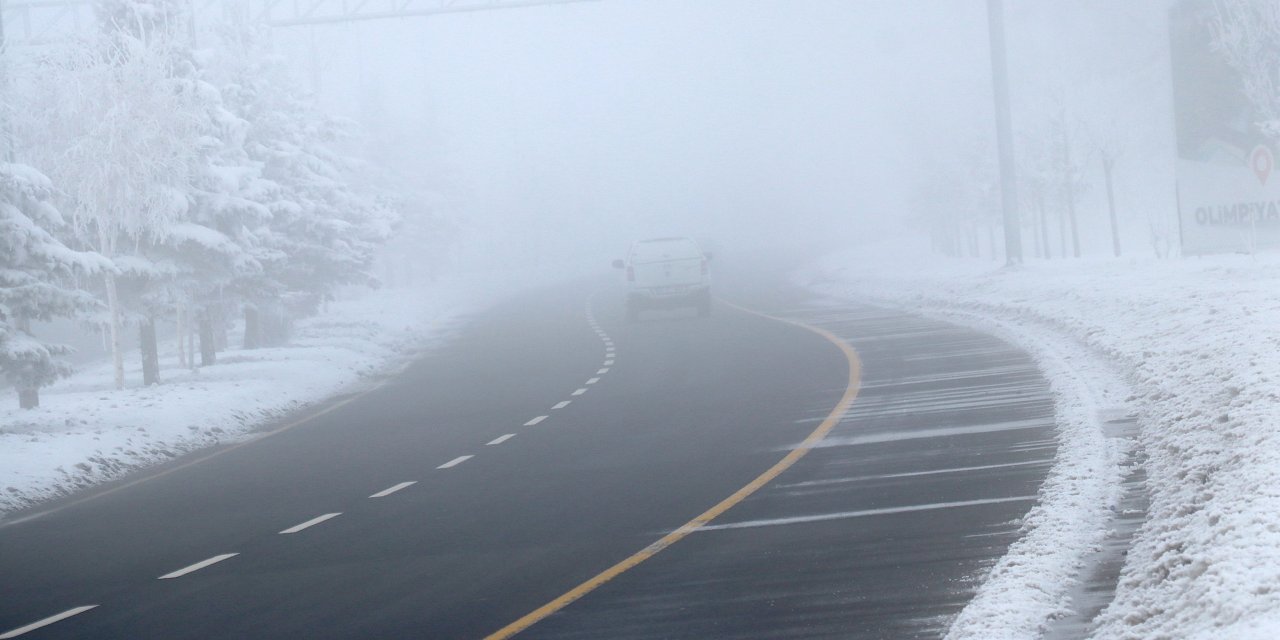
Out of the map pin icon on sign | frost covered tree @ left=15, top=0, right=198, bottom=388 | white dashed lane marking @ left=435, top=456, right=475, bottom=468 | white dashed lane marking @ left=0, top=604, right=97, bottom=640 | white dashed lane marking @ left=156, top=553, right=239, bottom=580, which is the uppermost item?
frost covered tree @ left=15, top=0, right=198, bottom=388

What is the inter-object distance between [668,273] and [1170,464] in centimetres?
2665

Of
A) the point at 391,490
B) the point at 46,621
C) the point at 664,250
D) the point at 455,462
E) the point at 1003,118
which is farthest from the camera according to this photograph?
the point at 664,250

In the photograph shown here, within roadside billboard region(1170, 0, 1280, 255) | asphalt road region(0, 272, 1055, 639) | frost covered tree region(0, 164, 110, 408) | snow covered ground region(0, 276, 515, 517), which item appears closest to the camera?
asphalt road region(0, 272, 1055, 639)

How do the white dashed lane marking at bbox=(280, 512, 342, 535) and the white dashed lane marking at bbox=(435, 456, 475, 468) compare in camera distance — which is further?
the white dashed lane marking at bbox=(435, 456, 475, 468)

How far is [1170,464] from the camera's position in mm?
10258

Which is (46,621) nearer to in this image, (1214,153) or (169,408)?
(169,408)

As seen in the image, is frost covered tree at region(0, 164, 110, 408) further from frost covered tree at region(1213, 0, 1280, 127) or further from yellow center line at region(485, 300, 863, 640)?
frost covered tree at region(1213, 0, 1280, 127)

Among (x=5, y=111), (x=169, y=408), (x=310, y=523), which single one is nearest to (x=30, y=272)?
(x=169, y=408)

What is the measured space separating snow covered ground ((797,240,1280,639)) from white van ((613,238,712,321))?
12862mm

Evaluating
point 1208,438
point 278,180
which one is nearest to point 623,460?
point 1208,438

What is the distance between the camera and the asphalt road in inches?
320

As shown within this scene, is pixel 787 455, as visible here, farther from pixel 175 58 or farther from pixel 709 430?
pixel 175 58

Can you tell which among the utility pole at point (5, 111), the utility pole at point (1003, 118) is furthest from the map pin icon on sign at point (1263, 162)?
the utility pole at point (5, 111)

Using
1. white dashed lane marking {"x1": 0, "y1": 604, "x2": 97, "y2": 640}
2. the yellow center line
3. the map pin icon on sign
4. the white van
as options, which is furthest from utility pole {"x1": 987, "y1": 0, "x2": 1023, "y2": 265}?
white dashed lane marking {"x1": 0, "y1": 604, "x2": 97, "y2": 640}
